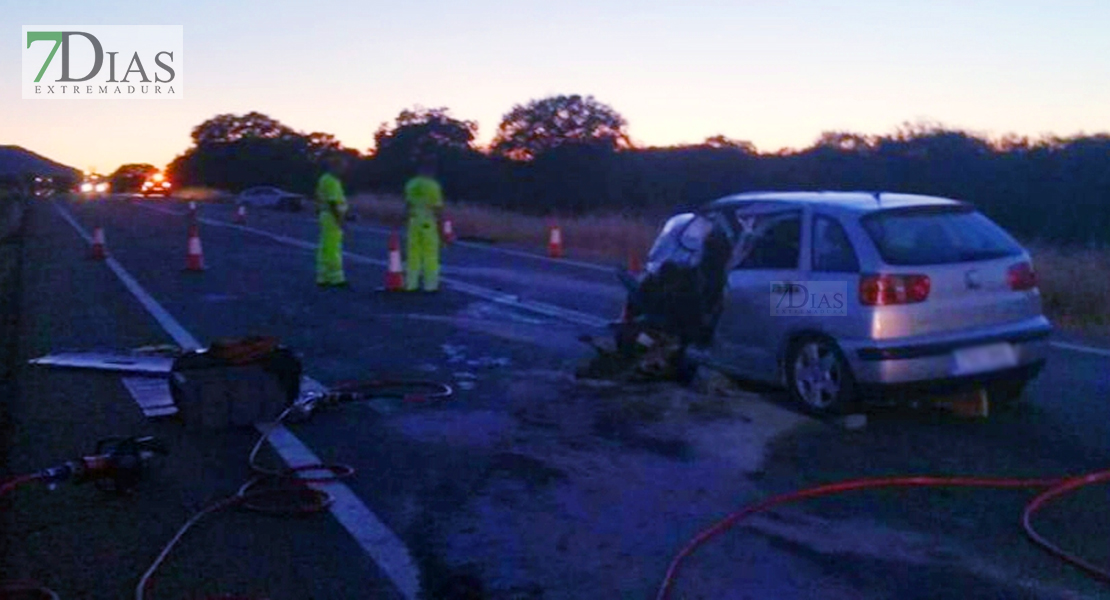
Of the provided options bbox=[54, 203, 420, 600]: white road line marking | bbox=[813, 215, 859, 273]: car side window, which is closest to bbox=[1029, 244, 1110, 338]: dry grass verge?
bbox=[813, 215, 859, 273]: car side window

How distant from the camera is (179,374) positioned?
10.5m

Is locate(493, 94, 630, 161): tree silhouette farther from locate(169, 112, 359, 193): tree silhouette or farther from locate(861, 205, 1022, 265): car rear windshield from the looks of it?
locate(861, 205, 1022, 265): car rear windshield

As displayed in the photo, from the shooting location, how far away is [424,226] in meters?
20.7

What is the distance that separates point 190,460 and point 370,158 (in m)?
54.1

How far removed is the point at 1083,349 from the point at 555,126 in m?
51.4

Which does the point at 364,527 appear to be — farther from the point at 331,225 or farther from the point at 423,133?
the point at 423,133

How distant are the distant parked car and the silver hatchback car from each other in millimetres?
49115

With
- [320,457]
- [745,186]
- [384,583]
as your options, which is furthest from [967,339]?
[745,186]

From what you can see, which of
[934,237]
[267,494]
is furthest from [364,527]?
[934,237]

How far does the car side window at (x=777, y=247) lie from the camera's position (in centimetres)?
1082

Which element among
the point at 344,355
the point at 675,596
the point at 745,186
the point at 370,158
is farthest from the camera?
the point at 370,158

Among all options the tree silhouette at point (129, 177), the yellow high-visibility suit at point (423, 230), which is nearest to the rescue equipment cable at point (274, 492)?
the yellow high-visibility suit at point (423, 230)

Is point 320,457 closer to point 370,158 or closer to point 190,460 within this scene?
point 190,460

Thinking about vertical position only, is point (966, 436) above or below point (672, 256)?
below
